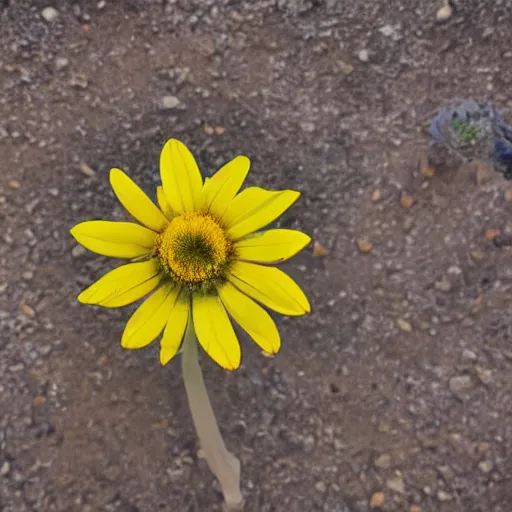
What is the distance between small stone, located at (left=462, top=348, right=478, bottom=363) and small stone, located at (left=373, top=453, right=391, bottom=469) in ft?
0.91

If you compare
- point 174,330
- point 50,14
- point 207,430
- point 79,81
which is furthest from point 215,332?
point 50,14

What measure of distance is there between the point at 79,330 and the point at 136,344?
62 cm

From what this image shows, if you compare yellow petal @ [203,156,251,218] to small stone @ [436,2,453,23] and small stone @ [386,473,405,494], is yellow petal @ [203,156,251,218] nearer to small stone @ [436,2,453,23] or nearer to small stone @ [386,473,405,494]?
small stone @ [386,473,405,494]

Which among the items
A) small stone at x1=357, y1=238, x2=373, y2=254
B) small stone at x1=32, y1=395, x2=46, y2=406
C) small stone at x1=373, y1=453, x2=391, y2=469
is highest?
small stone at x1=357, y1=238, x2=373, y2=254

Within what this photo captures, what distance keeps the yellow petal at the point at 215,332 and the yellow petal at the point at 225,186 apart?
0.14 m

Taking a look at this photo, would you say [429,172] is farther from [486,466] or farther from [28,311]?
[28,311]

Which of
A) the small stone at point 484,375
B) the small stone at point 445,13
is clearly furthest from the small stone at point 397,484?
the small stone at point 445,13

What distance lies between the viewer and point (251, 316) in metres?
1.08

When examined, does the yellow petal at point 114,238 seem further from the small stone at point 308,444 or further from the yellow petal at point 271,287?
the small stone at point 308,444

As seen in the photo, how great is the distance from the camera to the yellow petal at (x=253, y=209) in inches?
41.8

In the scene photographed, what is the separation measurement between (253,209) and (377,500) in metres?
0.81

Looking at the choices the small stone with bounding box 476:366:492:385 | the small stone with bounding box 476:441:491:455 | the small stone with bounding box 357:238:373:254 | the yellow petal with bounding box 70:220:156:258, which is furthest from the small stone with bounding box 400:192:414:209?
the yellow petal with bounding box 70:220:156:258

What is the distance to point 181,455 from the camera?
157 centimetres

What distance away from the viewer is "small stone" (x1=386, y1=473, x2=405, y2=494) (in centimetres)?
156
